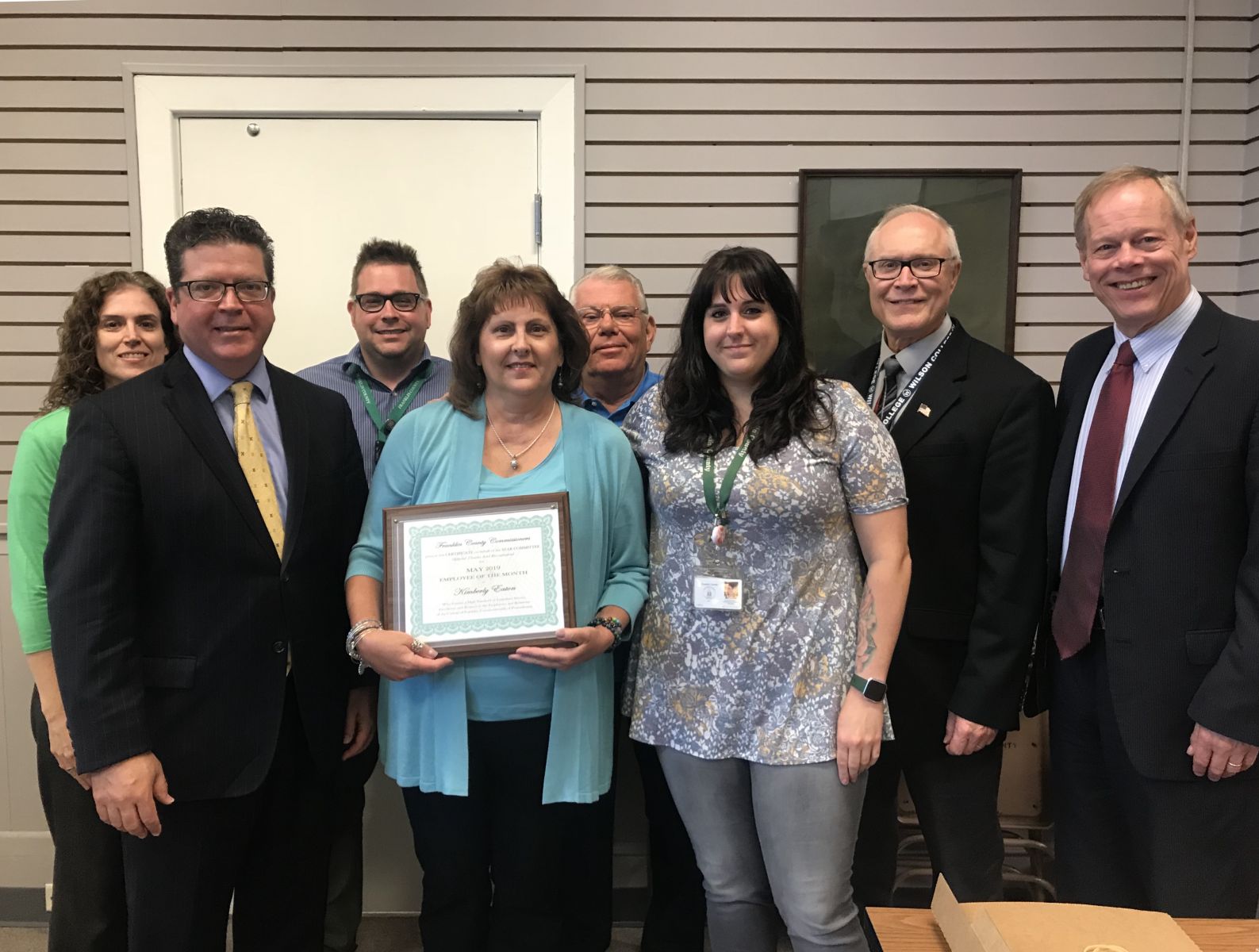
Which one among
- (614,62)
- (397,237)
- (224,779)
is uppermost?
(614,62)

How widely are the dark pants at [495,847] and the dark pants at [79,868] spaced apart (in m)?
0.93

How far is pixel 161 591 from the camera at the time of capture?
1.65 m

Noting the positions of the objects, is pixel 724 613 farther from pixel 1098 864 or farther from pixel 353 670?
pixel 1098 864

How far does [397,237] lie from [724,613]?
234 centimetres

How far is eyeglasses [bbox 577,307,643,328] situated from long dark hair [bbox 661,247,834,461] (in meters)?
0.81

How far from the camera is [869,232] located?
3.26m

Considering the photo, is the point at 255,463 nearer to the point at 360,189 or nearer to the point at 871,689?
the point at 871,689

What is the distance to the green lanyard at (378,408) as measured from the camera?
2.58m

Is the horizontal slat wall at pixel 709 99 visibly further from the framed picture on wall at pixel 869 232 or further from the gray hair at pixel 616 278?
the gray hair at pixel 616 278

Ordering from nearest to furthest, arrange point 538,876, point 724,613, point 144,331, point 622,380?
point 724,613 < point 538,876 < point 144,331 < point 622,380

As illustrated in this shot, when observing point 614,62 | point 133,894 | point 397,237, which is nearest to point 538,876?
point 133,894

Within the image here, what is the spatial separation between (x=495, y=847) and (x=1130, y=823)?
59.4 inches

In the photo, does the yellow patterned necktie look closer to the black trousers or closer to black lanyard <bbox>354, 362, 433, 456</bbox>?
black lanyard <bbox>354, 362, 433, 456</bbox>

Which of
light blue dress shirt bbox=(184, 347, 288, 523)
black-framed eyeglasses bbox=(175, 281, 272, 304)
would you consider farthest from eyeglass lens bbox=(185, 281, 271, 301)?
light blue dress shirt bbox=(184, 347, 288, 523)
